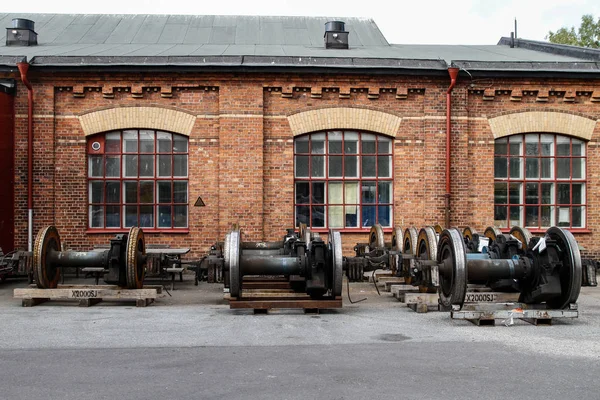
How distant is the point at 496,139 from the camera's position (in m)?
14.3

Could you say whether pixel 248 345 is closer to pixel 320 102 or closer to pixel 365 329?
pixel 365 329

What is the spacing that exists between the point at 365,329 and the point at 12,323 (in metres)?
4.40

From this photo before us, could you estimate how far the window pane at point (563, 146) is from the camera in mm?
14367

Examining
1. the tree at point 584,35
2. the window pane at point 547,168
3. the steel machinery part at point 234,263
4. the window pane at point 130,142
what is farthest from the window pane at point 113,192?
the tree at point 584,35

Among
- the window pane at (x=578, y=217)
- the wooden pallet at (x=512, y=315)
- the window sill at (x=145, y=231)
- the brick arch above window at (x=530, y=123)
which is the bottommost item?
the wooden pallet at (x=512, y=315)

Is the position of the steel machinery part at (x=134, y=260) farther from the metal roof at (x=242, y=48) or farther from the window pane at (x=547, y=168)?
the window pane at (x=547, y=168)

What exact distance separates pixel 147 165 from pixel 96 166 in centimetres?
106

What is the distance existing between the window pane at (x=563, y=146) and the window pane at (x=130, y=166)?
8868 mm

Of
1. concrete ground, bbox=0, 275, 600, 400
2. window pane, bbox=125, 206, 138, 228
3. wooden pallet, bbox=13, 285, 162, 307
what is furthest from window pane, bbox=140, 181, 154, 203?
concrete ground, bbox=0, 275, 600, 400

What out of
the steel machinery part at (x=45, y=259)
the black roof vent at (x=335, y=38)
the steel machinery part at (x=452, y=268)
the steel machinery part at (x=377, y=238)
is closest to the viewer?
the steel machinery part at (x=452, y=268)

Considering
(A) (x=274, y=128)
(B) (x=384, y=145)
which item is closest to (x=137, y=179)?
(A) (x=274, y=128)

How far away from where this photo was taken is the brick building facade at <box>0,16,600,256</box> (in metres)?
13.6

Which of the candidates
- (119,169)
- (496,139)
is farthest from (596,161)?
(119,169)

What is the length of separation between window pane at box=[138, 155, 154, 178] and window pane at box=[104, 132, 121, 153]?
545 mm
